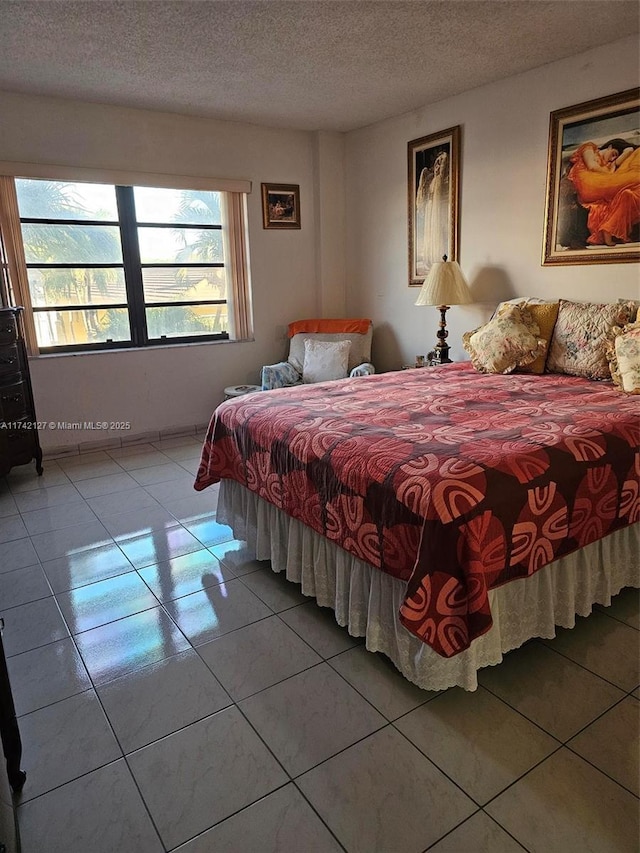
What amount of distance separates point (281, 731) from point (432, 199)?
3848mm

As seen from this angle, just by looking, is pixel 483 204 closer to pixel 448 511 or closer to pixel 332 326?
pixel 332 326

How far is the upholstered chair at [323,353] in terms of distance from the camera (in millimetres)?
4680

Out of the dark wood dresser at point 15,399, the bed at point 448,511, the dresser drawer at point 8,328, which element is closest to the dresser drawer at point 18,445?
the dark wood dresser at point 15,399

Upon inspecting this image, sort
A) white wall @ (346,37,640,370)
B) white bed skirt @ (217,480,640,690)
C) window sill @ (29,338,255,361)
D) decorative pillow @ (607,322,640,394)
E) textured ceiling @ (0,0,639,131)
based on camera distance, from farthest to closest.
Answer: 1. window sill @ (29,338,255,361)
2. white wall @ (346,37,640,370)
3. textured ceiling @ (0,0,639,131)
4. decorative pillow @ (607,322,640,394)
5. white bed skirt @ (217,480,640,690)

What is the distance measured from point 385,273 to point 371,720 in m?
3.93

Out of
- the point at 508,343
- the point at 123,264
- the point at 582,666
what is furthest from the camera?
the point at 123,264

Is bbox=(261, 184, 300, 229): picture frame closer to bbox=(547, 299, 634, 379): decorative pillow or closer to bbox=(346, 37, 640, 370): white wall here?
bbox=(346, 37, 640, 370): white wall

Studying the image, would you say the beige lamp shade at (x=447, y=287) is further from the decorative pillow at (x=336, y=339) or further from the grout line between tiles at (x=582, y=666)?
the grout line between tiles at (x=582, y=666)

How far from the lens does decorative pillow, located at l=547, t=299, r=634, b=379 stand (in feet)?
9.60

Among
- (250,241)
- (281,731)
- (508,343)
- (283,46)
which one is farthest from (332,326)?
(281,731)

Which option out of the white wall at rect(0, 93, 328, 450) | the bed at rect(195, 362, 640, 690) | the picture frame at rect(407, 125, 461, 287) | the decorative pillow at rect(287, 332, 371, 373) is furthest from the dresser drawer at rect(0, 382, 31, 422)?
the picture frame at rect(407, 125, 461, 287)

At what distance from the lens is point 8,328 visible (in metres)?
3.60

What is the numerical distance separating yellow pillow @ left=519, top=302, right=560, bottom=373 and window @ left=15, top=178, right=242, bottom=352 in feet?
8.79

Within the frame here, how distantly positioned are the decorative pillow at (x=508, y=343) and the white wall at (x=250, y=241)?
230 centimetres
